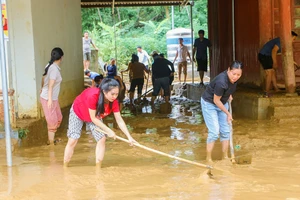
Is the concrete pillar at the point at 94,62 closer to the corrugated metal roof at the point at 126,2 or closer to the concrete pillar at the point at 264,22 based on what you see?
the corrugated metal roof at the point at 126,2

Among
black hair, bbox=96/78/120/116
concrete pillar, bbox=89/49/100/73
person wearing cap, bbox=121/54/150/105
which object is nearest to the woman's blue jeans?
black hair, bbox=96/78/120/116

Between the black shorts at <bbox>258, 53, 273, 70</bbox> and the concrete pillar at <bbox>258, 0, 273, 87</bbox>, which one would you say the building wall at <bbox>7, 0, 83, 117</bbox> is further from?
the concrete pillar at <bbox>258, 0, 273, 87</bbox>

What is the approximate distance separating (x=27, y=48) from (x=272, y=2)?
647 cm

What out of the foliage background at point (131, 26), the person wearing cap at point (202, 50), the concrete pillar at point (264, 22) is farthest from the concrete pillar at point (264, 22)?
the foliage background at point (131, 26)

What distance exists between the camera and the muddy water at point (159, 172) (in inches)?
206

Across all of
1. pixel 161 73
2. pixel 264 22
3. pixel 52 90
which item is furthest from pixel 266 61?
pixel 52 90

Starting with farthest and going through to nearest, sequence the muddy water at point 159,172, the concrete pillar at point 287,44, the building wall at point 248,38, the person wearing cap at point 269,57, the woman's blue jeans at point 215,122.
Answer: the building wall at point 248,38 < the person wearing cap at point 269,57 < the concrete pillar at point 287,44 < the woman's blue jeans at point 215,122 < the muddy water at point 159,172

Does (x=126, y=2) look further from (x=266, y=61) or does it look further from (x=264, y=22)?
(x=266, y=61)

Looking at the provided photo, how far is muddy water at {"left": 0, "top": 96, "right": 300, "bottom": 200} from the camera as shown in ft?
17.2

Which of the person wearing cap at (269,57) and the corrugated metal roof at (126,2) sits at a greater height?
the corrugated metal roof at (126,2)

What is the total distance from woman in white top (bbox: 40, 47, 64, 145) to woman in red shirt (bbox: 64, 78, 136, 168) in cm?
167

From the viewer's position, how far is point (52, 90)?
819 centimetres

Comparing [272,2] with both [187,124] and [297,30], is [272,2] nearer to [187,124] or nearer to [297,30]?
[297,30]

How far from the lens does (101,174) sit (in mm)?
6086
